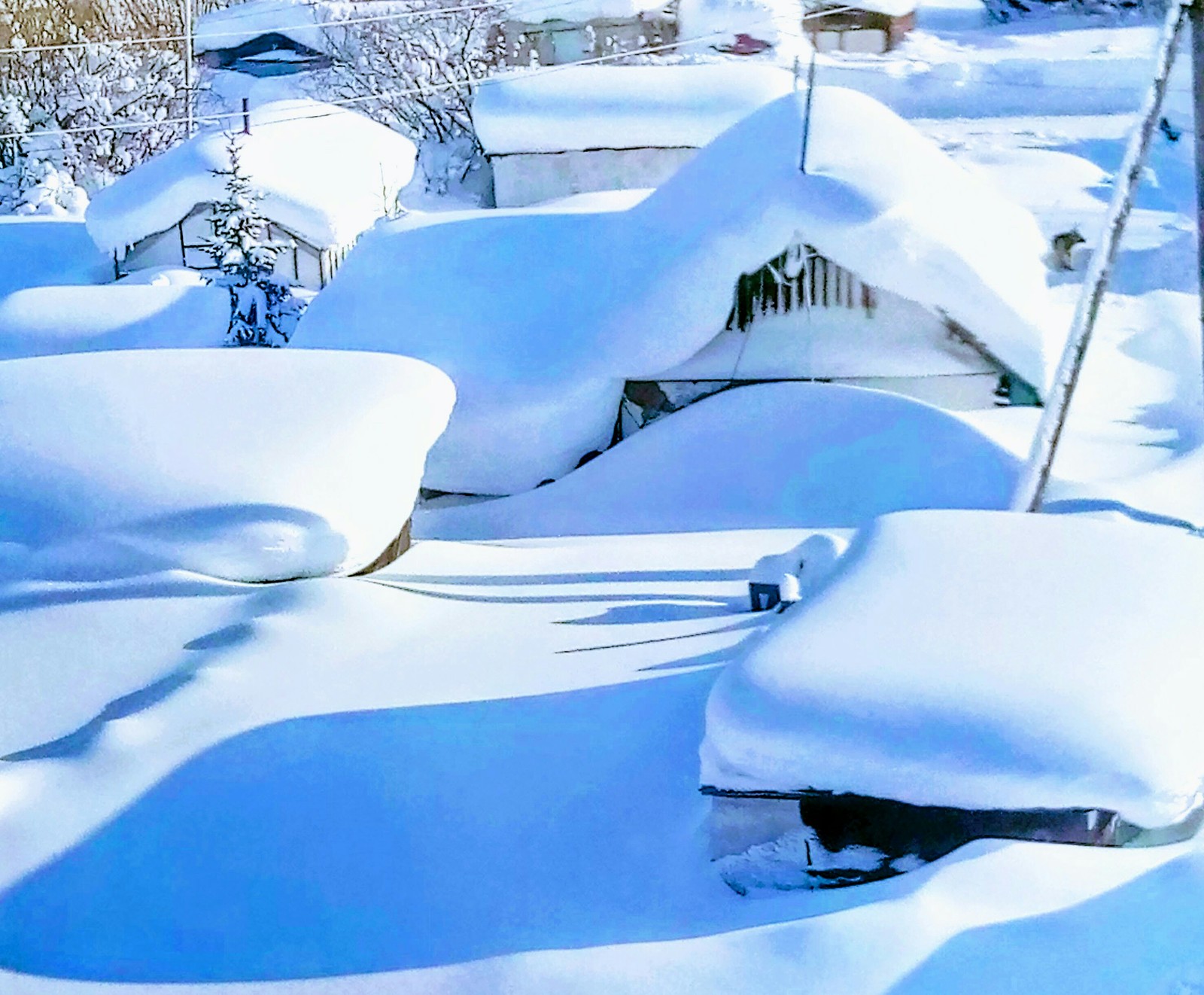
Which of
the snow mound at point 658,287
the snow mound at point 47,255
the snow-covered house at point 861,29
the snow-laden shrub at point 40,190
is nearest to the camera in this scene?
the snow mound at point 658,287

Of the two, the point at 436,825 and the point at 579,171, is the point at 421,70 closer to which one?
the point at 579,171

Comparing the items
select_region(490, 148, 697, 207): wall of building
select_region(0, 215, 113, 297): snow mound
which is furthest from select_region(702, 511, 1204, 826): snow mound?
select_region(0, 215, 113, 297): snow mound

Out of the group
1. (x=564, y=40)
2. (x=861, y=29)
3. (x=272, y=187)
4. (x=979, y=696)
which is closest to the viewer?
(x=979, y=696)

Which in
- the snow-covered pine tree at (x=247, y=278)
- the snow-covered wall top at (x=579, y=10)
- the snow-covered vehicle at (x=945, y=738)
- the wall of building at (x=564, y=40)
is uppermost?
the snow-covered wall top at (x=579, y=10)

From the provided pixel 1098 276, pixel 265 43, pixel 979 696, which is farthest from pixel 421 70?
pixel 979 696

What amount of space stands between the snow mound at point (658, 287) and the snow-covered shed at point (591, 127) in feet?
24.9

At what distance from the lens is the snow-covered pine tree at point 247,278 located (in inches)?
643

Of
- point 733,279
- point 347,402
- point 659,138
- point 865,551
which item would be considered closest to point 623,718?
point 865,551

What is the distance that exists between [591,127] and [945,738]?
18.7m

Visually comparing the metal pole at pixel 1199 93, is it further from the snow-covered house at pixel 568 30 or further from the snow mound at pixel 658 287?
the snow-covered house at pixel 568 30

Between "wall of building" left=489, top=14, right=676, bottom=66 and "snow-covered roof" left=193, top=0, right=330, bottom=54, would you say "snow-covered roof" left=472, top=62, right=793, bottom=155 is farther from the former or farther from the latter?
A: "snow-covered roof" left=193, top=0, right=330, bottom=54

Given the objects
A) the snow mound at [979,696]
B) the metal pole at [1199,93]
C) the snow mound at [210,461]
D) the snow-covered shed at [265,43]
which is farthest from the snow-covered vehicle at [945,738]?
the snow-covered shed at [265,43]

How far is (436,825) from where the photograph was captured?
4.93 meters

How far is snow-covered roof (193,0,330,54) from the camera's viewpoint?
37781 millimetres
